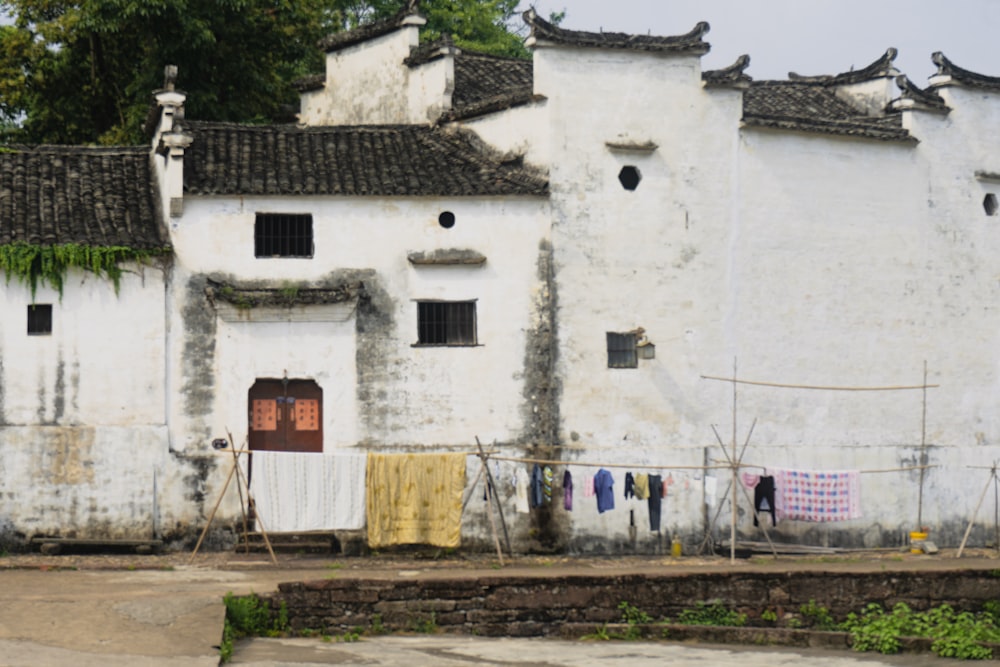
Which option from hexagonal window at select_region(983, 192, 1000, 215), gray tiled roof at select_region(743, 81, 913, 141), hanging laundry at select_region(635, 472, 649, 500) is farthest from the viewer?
hexagonal window at select_region(983, 192, 1000, 215)

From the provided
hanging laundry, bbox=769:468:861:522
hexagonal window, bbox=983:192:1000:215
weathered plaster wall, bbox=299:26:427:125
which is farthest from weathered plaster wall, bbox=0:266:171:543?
hexagonal window, bbox=983:192:1000:215

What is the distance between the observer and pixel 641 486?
25625 millimetres

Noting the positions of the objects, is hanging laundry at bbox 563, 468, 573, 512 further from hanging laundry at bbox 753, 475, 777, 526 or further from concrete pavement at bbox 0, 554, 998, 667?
hanging laundry at bbox 753, 475, 777, 526

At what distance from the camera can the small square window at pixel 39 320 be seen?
24250mm

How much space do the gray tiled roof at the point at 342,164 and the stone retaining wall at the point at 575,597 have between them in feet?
21.8

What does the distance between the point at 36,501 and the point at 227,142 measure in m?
6.06

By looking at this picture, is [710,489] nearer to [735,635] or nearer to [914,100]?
[735,635]

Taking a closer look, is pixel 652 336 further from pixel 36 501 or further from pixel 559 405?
pixel 36 501

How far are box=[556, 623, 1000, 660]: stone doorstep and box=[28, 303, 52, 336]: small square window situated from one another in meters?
8.53

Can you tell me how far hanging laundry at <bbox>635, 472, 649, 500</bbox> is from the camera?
25.6m

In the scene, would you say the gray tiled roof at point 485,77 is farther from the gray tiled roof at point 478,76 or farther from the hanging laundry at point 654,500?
the hanging laundry at point 654,500

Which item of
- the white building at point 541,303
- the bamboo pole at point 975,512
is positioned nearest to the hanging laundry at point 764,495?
the white building at point 541,303

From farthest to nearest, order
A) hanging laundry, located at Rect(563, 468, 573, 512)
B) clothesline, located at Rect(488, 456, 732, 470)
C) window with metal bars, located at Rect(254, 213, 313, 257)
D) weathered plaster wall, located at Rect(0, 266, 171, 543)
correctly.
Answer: hanging laundry, located at Rect(563, 468, 573, 512), window with metal bars, located at Rect(254, 213, 313, 257), clothesline, located at Rect(488, 456, 732, 470), weathered plaster wall, located at Rect(0, 266, 171, 543)

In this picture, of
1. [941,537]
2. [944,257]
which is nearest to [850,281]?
[944,257]
